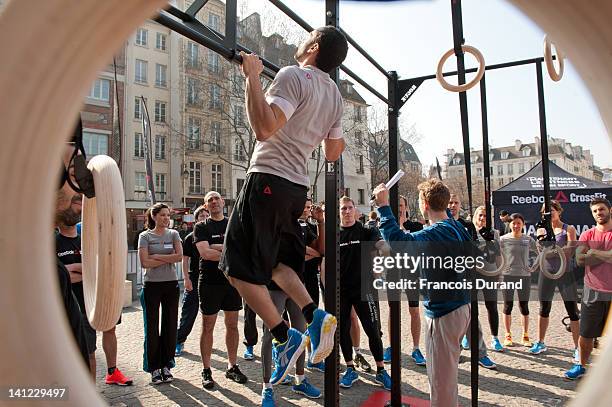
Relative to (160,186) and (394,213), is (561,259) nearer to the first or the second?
(394,213)

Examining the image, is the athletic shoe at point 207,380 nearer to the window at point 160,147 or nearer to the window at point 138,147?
the window at point 138,147

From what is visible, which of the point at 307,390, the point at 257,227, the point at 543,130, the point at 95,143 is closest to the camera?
the point at 257,227

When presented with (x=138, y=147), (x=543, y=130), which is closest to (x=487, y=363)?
(x=543, y=130)

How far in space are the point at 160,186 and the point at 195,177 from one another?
2.40 m

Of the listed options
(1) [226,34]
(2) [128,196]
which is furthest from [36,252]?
(2) [128,196]

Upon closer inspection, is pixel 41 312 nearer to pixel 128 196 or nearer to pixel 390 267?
pixel 390 267

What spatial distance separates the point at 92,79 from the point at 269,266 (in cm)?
145

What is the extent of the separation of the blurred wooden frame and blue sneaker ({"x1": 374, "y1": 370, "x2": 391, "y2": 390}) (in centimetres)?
429

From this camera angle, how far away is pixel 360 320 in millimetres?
5027

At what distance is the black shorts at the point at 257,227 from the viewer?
218cm

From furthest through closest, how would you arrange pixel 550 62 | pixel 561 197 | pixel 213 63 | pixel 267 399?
pixel 213 63
pixel 561 197
pixel 267 399
pixel 550 62

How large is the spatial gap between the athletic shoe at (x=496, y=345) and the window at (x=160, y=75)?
2896 centimetres

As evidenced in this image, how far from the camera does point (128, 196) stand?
92.2 ft

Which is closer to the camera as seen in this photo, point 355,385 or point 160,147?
point 355,385
